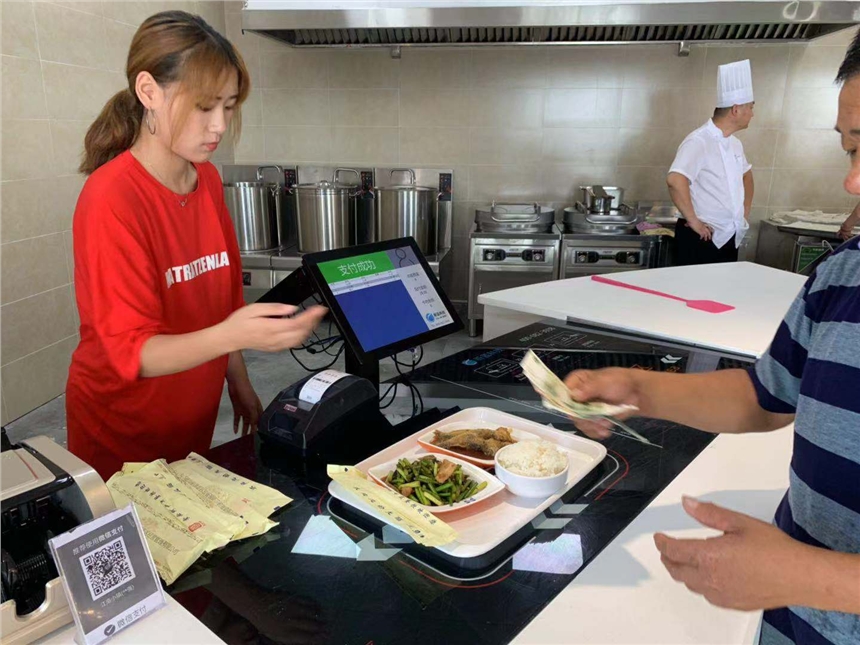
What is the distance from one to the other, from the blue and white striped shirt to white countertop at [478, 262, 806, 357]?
3.44 feet

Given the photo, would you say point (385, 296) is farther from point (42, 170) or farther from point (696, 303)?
point (42, 170)

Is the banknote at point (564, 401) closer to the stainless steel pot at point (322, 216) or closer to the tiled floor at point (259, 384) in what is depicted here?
the tiled floor at point (259, 384)

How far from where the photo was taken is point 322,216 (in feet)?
13.7

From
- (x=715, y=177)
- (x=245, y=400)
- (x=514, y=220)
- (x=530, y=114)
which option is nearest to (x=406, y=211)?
(x=514, y=220)

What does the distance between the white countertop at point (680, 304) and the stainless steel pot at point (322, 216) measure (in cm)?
195

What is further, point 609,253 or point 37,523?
point 609,253

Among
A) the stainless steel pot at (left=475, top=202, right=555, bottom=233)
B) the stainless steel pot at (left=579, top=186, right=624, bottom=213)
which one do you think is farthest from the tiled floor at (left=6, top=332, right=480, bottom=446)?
the stainless steel pot at (left=579, top=186, right=624, bottom=213)

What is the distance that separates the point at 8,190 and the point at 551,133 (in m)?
3.46

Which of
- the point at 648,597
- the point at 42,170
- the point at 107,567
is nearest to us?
the point at 107,567

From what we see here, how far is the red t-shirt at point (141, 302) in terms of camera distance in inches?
Answer: 50.2

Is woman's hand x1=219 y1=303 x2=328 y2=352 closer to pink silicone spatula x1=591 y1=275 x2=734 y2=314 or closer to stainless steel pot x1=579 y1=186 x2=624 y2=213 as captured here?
pink silicone spatula x1=591 y1=275 x2=734 y2=314

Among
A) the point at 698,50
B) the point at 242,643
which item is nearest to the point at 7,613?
the point at 242,643

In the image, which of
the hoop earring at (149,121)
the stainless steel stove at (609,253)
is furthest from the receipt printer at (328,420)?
the stainless steel stove at (609,253)

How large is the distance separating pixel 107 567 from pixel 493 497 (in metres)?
0.57
